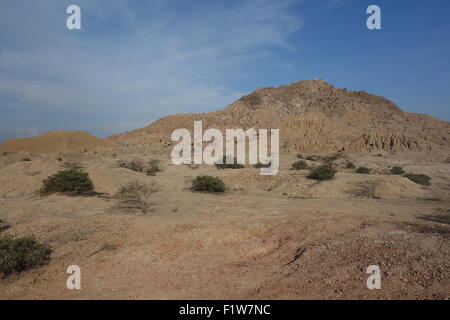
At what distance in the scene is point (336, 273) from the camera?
474 cm

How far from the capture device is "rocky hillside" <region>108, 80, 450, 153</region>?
38.8 m

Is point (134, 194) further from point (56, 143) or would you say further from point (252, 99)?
point (252, 99)

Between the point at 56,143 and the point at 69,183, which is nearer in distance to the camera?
the point at 69,183

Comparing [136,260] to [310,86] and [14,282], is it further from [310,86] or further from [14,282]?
[310,86]

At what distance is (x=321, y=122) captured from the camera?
47.6 m

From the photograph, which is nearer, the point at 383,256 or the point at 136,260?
the point at 383,256

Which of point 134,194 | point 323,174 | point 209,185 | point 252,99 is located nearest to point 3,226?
point 134,194

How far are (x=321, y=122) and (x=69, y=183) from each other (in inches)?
1660

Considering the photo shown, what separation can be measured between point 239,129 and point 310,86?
30.7 metres

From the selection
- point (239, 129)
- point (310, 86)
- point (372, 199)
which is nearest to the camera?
point (372, 199)

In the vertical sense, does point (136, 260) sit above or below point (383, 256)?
below
